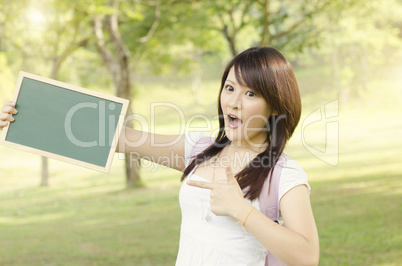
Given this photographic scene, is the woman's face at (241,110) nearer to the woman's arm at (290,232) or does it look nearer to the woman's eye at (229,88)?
the woman's eye at (229,88)

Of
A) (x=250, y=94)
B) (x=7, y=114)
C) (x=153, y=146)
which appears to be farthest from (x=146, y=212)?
(x=250, y=94)

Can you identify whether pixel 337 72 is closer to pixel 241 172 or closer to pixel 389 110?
pixel 389 110

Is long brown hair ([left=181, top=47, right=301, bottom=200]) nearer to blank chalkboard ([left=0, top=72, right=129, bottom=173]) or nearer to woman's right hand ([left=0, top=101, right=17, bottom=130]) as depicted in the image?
blank chalkboard ([left=0, top=72, right=129, bottom=173])

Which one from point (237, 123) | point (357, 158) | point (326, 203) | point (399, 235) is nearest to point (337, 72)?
point (357, 158)

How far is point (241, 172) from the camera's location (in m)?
1.95

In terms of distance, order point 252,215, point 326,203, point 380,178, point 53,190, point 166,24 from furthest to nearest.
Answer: point 53,190
point 166,24
point 380,178
point 326,203
point 252,215

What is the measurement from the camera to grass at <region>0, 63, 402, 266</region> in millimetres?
6145

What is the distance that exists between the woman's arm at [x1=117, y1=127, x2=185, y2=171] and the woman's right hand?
1.64 feet

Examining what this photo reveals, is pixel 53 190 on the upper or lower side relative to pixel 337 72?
lower

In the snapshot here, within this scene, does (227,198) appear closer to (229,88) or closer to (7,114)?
(229,88)

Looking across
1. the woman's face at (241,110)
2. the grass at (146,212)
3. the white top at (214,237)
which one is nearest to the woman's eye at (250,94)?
the woman's face at (241,110)

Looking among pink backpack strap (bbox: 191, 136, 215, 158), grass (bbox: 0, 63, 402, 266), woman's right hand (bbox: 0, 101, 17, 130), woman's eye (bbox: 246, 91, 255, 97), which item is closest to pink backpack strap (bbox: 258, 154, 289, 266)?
woman's eye (bbox: 246, 91, 255, 97)

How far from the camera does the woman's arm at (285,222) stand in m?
1.63

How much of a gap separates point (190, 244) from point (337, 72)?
3476cm
